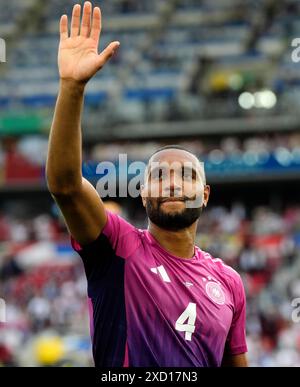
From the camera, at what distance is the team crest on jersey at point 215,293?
3.96 m

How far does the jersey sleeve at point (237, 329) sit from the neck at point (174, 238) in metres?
0.34

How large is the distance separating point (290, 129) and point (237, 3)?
29.0 ft

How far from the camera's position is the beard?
3.83 meters

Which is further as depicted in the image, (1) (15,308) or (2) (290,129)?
(2) (290,129)

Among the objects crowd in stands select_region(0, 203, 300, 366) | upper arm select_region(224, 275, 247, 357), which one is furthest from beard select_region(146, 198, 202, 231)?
crowd in stands select_region(0, 203, 300, 366)

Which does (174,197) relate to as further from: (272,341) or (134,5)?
(134,5)

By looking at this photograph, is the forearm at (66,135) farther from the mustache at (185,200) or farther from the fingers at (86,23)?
the mustache at (185,200)

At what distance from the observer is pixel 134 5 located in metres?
34.4

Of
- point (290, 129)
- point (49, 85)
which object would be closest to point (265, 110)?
point (290, 129)

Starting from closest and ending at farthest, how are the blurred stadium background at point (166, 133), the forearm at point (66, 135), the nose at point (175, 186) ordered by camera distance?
the forearm at point (66, 135) → the nose at point (175, 186) → the blurred stadium background at point (166, 133)

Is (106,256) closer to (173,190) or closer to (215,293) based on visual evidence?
(173,190)

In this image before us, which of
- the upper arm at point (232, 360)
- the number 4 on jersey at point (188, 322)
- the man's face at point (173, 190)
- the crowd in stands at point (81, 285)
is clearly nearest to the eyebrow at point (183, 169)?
the man's face at point (173, 190)

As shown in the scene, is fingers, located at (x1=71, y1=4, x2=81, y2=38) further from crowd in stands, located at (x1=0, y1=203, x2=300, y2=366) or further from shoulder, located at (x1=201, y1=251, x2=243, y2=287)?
crowd in stands, located at (x1=0, y1=203, x2=300, y2=366)
